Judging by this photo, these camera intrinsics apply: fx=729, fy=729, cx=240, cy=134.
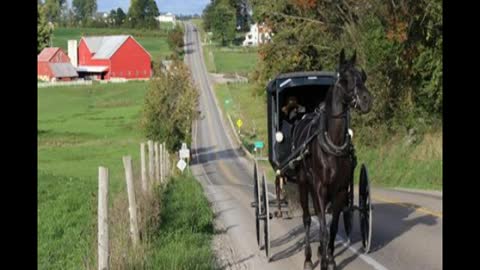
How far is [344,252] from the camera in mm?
12258

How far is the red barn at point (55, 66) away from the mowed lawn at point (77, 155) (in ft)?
44.9

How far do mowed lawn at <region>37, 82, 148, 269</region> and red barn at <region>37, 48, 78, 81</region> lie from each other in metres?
13.7

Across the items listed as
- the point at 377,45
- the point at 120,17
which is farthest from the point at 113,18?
the point at 377,45

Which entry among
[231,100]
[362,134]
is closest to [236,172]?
[362,134]

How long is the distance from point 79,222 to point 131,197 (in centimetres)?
673

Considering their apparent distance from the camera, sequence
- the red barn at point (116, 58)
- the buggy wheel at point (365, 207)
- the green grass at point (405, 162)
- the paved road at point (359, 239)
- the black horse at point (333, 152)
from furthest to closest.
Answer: the red barn at point (116, 58) → the green grass at point (405, 162) → the buggy wheel at point (365, 207) → the paved road at point (359, 239) → the black horse at point (333, 152)

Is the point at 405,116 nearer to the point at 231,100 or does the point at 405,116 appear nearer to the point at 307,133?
the point at 307,133

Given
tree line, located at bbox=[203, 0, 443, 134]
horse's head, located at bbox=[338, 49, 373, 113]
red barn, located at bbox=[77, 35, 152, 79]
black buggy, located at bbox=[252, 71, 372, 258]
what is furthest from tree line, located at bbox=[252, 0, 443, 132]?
red barn, located at bbox=[77, 35, 152, 79]

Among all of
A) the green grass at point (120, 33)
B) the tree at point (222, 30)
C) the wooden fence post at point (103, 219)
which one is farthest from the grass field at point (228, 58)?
the wooden fence post at point (103, 219)

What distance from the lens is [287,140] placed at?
13.1m

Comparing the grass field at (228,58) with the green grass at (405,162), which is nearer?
the green grass at (405,162)


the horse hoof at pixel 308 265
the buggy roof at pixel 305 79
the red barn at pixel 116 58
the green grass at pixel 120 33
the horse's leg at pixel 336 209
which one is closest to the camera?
the horse's leg at pixel 336 209

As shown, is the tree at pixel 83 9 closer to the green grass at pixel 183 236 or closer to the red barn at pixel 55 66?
the red barn at pixel 55 66

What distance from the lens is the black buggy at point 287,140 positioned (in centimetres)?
1195
